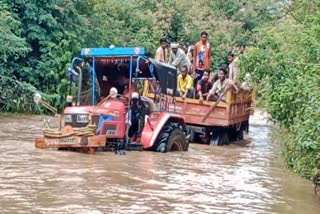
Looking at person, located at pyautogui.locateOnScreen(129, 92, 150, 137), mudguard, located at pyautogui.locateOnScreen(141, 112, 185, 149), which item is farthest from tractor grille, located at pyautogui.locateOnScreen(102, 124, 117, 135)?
mudguard, located at pyautogui.locateOnScreen(141, 112, 185, 149)

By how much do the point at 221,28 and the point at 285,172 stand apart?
2409 centimetres

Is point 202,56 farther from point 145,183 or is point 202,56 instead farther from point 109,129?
point 145,183

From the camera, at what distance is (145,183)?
11164mm

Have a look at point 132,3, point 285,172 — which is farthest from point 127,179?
point 132,3

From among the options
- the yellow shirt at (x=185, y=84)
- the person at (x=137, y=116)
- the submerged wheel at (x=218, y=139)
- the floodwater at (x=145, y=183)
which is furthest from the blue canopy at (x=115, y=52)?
the submerged wheel at (x=218, y=139)

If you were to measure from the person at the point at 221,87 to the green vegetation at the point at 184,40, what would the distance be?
1.34 meters

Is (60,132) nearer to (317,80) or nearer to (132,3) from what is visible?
(317,80)

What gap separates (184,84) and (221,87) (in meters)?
1.00

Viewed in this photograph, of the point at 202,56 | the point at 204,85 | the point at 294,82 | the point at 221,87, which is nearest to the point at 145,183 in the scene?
the point at 294,82

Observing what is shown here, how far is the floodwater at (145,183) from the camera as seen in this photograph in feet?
30.8

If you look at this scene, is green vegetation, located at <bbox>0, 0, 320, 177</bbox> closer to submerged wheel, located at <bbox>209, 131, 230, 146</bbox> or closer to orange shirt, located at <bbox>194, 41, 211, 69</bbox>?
orange shirt, located at <bbox>194, 41, 211, 69</bbox>

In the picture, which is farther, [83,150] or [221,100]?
[221,100]

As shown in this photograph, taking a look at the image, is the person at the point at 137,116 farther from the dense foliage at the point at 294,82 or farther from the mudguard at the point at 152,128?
the dense foliage at the point at 294,82

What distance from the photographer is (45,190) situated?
10.1 meters
